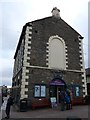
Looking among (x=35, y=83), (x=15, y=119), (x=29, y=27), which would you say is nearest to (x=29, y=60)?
(x=35, y=83)

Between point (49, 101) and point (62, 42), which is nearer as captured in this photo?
point (49, 101)

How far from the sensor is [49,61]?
18359mm

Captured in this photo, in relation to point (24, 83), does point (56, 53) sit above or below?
above

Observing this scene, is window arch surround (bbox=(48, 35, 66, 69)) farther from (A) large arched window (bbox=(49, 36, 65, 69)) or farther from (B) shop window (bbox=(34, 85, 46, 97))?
(B) shop window (bbox=(34, 85, 46, 97))

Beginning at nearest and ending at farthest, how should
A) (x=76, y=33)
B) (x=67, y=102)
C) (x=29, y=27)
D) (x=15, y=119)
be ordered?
(x=15, y=119) → (x=67, y=102) → (x=29, y=27) → (x=76, y=33)

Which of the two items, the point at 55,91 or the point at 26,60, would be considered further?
the point at 55,91

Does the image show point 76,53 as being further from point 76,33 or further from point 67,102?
point 67,102

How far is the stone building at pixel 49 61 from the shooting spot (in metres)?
16.8

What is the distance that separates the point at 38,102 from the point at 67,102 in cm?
303

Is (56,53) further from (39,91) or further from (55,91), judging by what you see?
(39,91)

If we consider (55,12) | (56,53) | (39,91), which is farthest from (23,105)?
(55,12)

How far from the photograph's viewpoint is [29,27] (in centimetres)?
1833

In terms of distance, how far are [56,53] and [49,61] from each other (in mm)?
1438

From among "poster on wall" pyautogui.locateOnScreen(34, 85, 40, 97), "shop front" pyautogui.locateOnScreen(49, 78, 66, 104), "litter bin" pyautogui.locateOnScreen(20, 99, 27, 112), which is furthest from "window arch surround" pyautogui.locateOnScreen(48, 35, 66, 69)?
"litter bin" pyautogui.locateOnScreen(20, 99, 27, 112)
